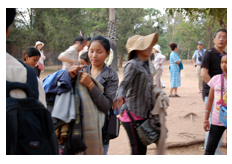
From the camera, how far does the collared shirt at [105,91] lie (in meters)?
2.05

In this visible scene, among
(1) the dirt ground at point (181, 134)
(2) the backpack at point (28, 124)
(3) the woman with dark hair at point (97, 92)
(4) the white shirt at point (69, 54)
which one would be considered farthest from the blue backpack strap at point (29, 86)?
(1) the dirt ground at point (181, 134)

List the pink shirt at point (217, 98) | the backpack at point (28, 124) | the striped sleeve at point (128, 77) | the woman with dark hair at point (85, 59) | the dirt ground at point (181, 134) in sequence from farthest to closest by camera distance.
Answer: the dirt ground at point (181, 134) → the woman with dark hair at point (85, 59) → the pink shirt at point (217, 98) → the striped sleeve at point (128, 77) → the backpack at point (28, 124)

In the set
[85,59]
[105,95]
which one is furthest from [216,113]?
[85,59]

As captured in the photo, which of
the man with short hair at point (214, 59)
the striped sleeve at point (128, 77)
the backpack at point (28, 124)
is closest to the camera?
the backpack at point (28, 124)

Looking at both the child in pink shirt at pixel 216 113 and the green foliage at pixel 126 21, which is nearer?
the child in pink shirt at pixel 216 113

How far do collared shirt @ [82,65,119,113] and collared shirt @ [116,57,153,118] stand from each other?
8.6 inches

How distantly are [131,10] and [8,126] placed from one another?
89.0 feet

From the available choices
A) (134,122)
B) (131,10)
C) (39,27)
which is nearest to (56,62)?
(39,27)

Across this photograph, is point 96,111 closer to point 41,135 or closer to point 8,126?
point 41,135

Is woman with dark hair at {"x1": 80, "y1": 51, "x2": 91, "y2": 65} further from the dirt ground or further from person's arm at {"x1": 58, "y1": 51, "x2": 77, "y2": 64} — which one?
the dirt ground

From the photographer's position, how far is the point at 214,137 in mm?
2750

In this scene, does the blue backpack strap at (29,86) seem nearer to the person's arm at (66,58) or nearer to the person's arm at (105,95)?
the person's arm at (105,95)

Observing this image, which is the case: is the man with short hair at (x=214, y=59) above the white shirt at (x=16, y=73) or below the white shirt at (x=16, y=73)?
above

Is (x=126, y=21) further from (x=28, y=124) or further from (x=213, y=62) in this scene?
(x=28, y=124)
